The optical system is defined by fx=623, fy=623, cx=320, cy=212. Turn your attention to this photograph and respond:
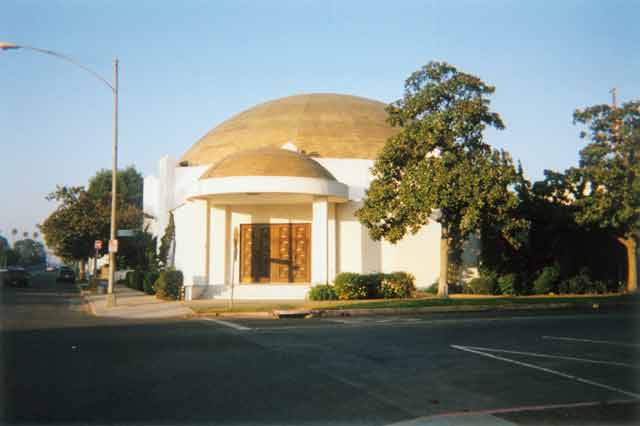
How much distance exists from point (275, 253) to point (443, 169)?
34.9ft

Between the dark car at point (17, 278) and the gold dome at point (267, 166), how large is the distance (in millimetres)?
27946

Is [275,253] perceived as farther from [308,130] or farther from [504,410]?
[504,410]

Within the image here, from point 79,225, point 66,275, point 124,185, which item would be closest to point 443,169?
point 79,225

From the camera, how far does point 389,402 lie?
322 inches

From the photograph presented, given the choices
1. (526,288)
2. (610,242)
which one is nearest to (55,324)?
(526,288)

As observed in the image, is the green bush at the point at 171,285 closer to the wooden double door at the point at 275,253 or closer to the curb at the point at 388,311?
the wooden double door at the point at 275,253

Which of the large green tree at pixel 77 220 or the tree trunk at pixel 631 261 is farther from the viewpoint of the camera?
the large green tree at pixel 77 220

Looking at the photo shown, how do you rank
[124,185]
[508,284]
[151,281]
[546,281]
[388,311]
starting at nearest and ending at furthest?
1. [388,311]
2. [508,284]
3. [546,281]
4. [151,281]
5. [124,185]

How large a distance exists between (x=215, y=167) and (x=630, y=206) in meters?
18.4

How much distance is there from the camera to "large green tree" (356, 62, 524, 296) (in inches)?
955

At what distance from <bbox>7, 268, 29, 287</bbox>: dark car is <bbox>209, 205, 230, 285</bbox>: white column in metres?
25.6

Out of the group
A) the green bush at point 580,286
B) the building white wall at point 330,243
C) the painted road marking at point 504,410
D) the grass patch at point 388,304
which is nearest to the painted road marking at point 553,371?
the painted road marking at point 504,410

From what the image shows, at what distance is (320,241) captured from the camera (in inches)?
1113

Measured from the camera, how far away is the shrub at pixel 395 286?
2844cm
